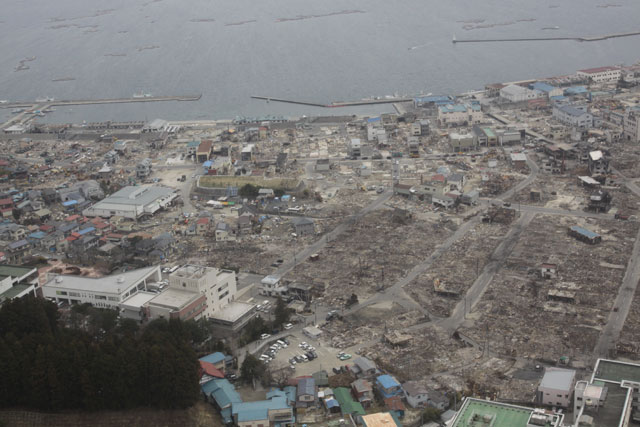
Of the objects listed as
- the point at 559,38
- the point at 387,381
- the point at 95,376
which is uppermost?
the point at 559,38

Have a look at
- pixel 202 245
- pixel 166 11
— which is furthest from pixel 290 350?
pixel 166 11

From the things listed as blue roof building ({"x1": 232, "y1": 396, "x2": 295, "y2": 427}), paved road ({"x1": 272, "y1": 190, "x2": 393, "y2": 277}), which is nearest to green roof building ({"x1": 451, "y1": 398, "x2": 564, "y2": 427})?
blue roof building ({"x1": 232, "y1": 396, "x2": 295, "y2": 427})

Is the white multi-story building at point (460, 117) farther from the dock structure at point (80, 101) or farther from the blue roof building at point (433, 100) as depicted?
the dock structure at point (80, 101)

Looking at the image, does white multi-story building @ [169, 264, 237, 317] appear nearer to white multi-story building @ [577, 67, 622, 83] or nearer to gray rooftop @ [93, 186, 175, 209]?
gray rooftop @ [93, 186, 175, 209]

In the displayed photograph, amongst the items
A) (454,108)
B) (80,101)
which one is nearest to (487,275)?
(454,108)

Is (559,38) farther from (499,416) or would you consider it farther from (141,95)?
(499,416)
